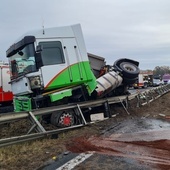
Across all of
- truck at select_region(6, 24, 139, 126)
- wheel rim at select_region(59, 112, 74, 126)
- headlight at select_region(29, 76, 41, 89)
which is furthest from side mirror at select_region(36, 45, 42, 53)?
wheel rim at select_region(59, 112, 74, 126)

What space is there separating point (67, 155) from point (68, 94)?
3366mm

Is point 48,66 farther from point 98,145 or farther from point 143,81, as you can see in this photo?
point 143,81

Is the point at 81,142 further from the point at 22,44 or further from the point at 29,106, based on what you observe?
the point at 22,44

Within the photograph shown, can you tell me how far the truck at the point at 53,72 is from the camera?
7.70 metres

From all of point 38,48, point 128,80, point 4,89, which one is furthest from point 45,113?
point 4,89

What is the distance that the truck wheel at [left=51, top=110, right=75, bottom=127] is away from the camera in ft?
25.1

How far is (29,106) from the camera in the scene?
7.89 metres

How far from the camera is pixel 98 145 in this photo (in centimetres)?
561

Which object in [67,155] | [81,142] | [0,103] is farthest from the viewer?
[0,103]

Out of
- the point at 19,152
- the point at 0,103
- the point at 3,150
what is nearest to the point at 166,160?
the point at 19,152

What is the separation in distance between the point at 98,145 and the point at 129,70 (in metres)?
5.76

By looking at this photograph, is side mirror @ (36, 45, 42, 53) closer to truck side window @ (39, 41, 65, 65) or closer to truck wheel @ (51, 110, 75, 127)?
truck side window @ (39, 41, 65, 65)

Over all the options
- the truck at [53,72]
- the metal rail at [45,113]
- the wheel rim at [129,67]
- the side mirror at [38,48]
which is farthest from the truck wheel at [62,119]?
the wheel rim at [129,67]

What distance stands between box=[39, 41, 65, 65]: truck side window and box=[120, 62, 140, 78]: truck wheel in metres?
3.14
